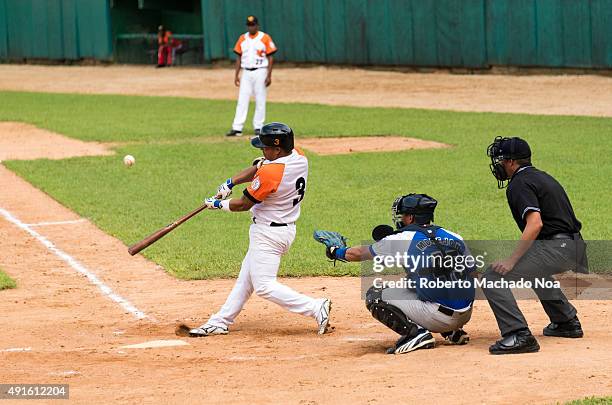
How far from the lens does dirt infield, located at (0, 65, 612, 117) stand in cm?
2645

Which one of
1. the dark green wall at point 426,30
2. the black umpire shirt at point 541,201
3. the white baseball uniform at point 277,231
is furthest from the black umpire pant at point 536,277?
the dark green wall at point 426,30

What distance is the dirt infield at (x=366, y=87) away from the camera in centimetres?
2645

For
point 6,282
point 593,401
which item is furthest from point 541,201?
point 6,282

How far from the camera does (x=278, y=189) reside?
8641mm

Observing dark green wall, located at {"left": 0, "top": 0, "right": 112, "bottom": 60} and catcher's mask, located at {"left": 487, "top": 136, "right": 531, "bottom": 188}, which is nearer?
catcher's mask, located at {"left": 487, "top": 136, "right": 531, "bottom": 188}

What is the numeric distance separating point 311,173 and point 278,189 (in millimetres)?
8527

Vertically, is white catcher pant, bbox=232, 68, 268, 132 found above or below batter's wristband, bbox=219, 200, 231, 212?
above

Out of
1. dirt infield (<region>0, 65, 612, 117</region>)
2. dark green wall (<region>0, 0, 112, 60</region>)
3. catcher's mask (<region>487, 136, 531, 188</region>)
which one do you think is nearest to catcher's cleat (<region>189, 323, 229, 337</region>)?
catcher's mask (<region>487, 136, 531, 188</region>)

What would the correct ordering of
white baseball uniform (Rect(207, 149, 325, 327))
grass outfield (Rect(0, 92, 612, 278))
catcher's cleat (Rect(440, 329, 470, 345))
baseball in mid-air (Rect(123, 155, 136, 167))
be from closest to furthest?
catcher's cleat (Rect(440, 329, 470, 345))
white baseball uniform (Rect(207, 149, 325, 327))
grass outfield (Rect(0, 92, 612, 278))
baseball in mid-air (Rect(123, 155, 136, 167))

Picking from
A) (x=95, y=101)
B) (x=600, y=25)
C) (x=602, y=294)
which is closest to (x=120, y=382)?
(x=602, y=294)

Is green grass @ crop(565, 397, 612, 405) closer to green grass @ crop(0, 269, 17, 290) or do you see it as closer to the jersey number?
the jersey number

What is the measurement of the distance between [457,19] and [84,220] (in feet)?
67.5

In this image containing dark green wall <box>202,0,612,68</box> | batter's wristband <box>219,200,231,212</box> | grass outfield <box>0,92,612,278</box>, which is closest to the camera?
batter's wristband <box>219,200,231,212</box>

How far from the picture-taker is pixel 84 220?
1412 cm
